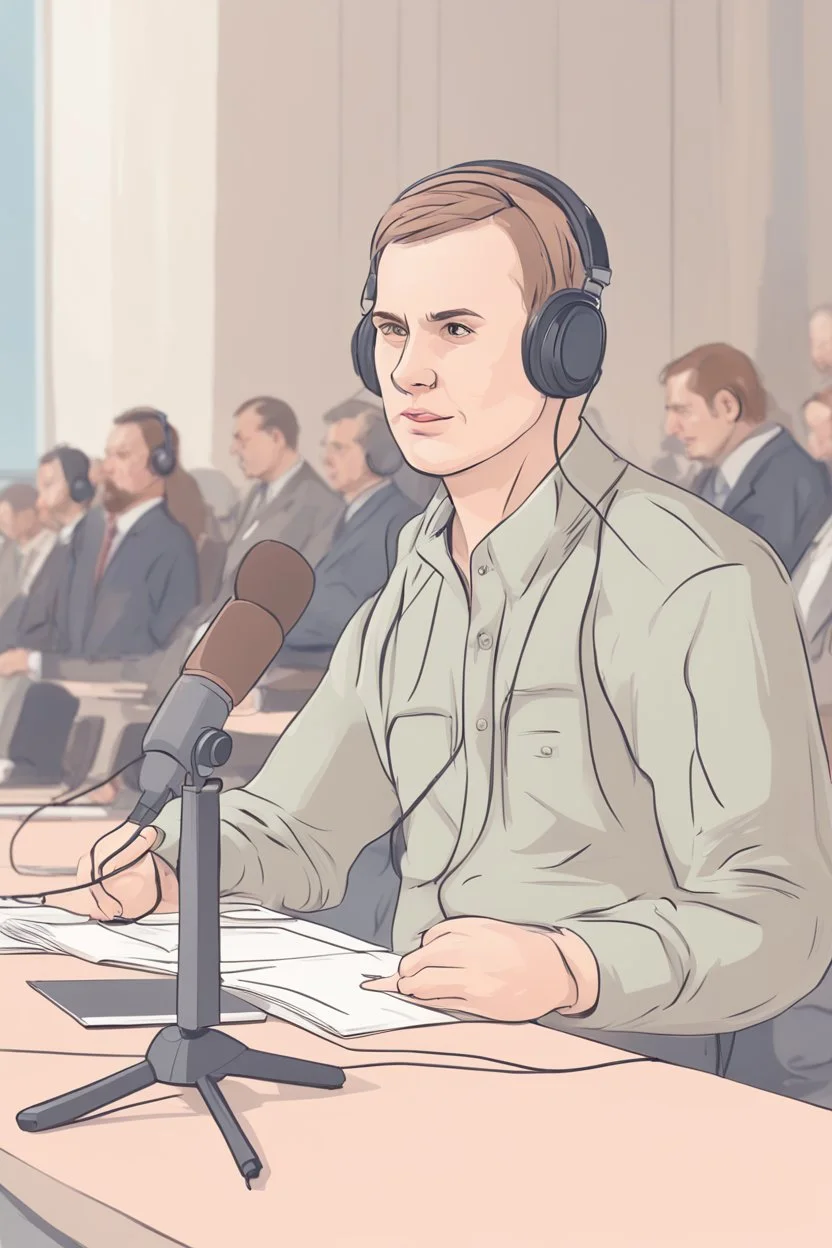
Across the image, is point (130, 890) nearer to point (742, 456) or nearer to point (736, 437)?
point (742, 456)

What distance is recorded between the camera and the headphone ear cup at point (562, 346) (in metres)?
1.15

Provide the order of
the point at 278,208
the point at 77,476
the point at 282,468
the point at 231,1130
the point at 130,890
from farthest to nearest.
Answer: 1. the point at 278,208
2. the point at 77,476
3. the point at 282,468
4. the point at 130,890
5. the point at 231,1130

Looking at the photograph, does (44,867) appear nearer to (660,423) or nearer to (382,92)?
(660,423)

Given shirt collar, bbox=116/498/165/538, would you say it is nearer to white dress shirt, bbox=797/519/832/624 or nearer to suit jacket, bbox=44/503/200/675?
suit jacket, bbox=44/503/200/675

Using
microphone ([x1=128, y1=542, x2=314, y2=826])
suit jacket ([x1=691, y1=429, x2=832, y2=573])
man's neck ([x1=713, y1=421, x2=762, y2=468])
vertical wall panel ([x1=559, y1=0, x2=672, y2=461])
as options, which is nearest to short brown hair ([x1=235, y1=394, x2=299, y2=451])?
man's neck ([x1=713, y1=421, x2=762, y2=468])

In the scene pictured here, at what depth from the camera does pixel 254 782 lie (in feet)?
4.40

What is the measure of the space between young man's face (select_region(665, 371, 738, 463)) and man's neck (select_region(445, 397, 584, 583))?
2.23 metres

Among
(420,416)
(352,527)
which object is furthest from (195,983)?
(352,527)

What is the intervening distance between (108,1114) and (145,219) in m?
6.57

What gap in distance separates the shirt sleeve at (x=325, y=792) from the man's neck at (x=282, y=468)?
2694mm

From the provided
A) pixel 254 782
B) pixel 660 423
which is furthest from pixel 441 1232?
pixel 660 423

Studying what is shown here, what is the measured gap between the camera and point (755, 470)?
3.27m

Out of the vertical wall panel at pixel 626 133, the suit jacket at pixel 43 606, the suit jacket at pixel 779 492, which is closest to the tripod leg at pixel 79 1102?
the suit jacket at pixel 779 492

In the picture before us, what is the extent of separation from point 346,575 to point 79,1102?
2277mm
